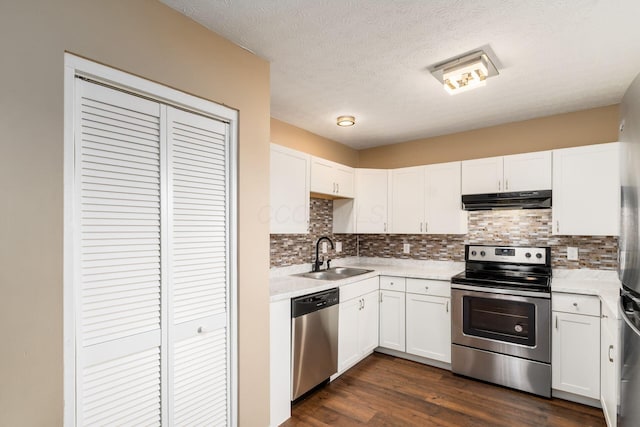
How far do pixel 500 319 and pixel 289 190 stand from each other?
84.8 inches

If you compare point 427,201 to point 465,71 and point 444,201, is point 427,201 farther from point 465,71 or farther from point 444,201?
point 465,71

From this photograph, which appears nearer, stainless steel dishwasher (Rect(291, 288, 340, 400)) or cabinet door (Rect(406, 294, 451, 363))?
stainless steel dishwasher (Rect(291, 288, 340, 400))

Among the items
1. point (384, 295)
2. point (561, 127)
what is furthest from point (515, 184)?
point (384, 295)

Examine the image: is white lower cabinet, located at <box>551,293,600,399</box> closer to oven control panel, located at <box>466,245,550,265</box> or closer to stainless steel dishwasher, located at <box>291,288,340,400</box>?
oven control panel, located at <box>466,245,550,265</box>

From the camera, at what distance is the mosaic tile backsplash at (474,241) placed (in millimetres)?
3037

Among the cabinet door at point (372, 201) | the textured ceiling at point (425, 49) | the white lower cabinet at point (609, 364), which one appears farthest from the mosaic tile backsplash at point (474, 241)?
the textured ceiling at point (425, 49)

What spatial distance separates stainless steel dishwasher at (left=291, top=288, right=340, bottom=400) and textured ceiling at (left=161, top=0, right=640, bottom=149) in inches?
65.1

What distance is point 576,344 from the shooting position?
2.63 metres

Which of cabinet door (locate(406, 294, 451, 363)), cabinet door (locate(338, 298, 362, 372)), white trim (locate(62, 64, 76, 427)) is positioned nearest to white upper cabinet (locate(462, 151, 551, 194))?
cabinet door (locate(406, 294, 451, 363))

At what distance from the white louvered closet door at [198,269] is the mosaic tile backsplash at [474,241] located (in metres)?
1.34

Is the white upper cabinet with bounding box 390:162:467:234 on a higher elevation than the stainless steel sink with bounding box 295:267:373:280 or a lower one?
higher

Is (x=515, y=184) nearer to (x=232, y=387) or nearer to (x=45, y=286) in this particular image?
(x=232, y=387)

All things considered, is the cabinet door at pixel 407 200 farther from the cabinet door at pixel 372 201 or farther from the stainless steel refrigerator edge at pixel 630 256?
the stainless steel refrigerator edge at pixel 630 256

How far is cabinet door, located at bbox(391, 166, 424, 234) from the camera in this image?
375cm
